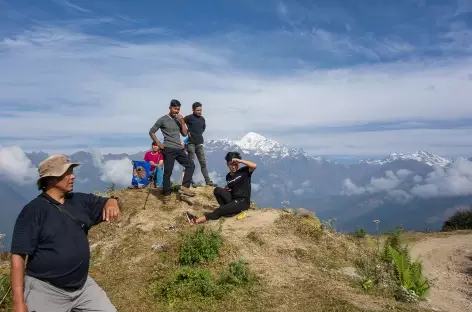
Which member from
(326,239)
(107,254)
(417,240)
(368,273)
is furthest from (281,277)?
(417,240)

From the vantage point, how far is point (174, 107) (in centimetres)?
1273

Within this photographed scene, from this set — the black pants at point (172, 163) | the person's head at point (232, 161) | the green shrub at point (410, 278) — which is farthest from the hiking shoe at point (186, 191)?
the green shrub at point (410, 278)

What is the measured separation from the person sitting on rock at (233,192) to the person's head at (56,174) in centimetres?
783

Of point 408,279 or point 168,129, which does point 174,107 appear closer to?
point 168,129

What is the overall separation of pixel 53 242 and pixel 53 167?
77 centimetres

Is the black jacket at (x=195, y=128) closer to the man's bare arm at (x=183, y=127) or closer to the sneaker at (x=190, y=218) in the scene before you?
the man's bare arm at (x=183, y=127)

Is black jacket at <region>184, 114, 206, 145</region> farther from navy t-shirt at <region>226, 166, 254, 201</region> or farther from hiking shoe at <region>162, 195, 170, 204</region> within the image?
navy t-shirt at <region>226, 166, 254, 201</region>

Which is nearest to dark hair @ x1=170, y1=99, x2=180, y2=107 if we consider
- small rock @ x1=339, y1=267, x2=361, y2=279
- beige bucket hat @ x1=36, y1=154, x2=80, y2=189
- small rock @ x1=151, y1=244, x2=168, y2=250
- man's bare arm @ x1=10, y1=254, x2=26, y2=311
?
small rock @ x1=151, y1=244, x2=168, y2=250

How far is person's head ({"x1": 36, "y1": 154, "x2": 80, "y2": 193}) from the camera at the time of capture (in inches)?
171

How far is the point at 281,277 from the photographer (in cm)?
946

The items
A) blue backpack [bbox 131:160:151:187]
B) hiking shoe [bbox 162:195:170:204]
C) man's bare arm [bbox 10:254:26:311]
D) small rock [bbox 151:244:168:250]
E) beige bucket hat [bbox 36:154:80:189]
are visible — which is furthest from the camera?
blue backpack [bbox 131:160:151:187]

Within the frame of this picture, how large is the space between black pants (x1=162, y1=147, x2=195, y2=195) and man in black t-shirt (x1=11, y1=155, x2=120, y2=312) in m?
8.02

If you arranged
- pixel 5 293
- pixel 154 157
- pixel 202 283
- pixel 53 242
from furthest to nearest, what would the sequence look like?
pixel 154 157
pixel 202 283
pixel 5 293
pixel 53 242

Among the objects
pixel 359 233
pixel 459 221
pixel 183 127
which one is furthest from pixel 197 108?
pixel 459 221
